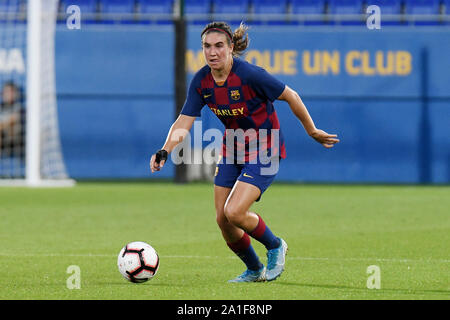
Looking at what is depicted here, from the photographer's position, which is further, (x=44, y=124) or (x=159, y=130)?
(x=159, y=130)

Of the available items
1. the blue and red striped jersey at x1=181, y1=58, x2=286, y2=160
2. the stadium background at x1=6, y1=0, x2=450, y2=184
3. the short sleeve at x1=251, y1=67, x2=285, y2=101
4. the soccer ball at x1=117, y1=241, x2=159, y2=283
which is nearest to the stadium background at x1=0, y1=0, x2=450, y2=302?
the stadium background at x1=6, y1=0, x2=450, y2=184

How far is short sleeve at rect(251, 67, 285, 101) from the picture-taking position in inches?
271

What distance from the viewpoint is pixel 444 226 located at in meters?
11.5

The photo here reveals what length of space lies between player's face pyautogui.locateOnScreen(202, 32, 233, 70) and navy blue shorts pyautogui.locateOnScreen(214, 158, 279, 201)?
768 millimetres

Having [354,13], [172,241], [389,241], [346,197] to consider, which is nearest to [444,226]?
[389,241]

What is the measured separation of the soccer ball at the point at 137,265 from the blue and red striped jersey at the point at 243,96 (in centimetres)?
99

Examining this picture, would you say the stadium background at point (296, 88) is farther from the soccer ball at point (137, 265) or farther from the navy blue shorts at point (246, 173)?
the soccer ball at point (137, 265)

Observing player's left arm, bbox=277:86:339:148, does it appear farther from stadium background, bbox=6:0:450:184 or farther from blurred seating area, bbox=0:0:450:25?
blurred seating area, bbox=0:0:450:25

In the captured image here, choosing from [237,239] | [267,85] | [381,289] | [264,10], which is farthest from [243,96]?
[264,10]

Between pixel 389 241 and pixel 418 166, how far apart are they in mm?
10589

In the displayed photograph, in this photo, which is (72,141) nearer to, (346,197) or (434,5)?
(346,197)

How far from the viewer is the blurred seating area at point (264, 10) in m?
20.9

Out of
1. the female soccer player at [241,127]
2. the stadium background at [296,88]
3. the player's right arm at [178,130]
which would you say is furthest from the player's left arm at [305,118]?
the stadium background at [296,88]

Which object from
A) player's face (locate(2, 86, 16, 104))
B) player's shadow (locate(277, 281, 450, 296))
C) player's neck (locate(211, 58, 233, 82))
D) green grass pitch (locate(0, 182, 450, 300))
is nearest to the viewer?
player's shadow (locate(277, 281, 450, 296))
